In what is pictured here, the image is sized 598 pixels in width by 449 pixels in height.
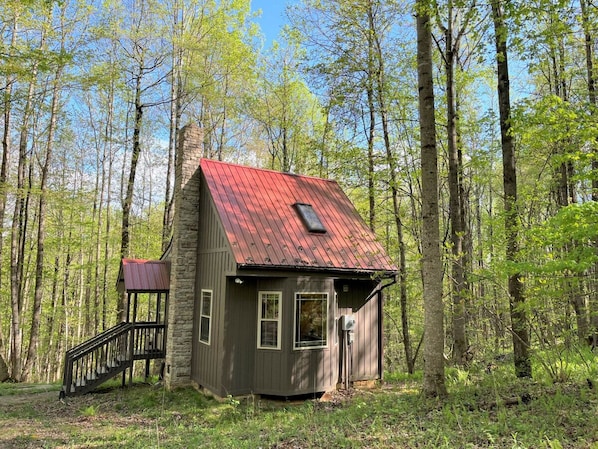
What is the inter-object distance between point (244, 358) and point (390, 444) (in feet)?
16.2

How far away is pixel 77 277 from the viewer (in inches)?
1029

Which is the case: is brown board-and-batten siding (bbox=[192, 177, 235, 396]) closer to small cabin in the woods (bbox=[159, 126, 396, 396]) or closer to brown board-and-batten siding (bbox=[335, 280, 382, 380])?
small cabin in the woods (bbox=[159, 126, 396, 396])

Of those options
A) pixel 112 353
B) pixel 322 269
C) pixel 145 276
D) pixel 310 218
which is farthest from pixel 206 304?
pixel 310 218

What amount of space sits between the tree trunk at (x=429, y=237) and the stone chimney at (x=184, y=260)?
648 cm

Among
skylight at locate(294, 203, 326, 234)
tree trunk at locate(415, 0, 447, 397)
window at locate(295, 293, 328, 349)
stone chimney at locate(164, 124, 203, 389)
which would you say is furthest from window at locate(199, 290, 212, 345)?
tree trunk at locate(415, 0, 447, 397)

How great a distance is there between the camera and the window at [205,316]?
987 centimetres

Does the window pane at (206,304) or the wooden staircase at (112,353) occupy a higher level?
the window pane at (206,304)

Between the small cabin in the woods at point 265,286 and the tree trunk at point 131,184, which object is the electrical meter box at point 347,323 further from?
the tree trunk at point 131,184

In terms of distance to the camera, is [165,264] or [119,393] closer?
[119,393]

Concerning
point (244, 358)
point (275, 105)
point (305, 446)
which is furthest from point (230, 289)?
point (275, 105)

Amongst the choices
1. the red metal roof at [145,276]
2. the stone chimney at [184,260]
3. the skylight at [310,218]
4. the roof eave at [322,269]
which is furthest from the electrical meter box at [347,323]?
the red metal roof at [145,276]

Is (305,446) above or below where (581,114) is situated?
below

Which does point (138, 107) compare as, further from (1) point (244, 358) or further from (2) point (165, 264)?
(1) point (244, 358)

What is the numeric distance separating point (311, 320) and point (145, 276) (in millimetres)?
5138
